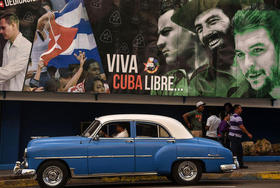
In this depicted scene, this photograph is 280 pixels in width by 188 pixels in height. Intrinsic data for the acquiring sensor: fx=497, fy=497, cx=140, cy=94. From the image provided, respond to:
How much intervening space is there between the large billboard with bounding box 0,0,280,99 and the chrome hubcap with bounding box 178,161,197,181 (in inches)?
215

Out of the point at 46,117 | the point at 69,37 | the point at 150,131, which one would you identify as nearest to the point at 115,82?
the point at 69,37

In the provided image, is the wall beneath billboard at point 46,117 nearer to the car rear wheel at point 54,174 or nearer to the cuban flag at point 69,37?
the cuban flag at point 69,37

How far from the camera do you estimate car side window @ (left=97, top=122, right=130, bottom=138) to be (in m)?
11.0

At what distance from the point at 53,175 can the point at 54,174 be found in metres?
0.03

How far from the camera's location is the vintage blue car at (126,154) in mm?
10570

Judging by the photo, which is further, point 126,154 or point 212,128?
point 212,128

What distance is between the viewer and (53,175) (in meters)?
10.6

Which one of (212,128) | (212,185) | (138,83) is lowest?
(212,185)

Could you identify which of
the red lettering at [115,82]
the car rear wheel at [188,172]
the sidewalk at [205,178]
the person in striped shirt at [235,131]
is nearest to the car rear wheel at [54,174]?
the sidewalk at [205,178]

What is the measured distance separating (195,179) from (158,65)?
6110mm

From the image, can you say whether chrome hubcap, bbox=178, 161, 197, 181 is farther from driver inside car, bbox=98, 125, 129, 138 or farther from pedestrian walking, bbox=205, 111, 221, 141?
pedestrian walking, bbox=205, 111, 221, 141

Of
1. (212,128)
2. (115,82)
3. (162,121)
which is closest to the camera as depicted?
(162,121)

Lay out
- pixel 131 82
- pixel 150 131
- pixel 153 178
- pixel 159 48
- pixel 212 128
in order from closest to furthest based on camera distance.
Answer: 1. pixel 150 131
2. pixel 153 178
3. pixel 212 128
4. pixel 131 82
5. pixel 159 48

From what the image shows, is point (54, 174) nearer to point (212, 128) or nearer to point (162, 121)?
point (162, 121)
